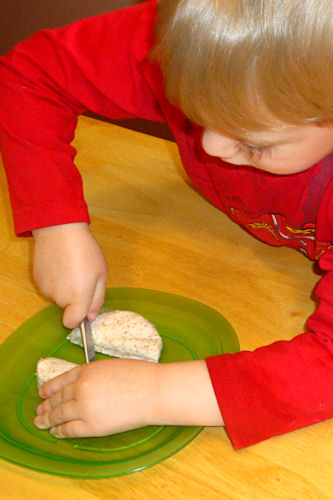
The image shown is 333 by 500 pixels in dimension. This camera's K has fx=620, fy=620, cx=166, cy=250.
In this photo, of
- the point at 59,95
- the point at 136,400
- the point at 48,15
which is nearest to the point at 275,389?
the point at 136,400

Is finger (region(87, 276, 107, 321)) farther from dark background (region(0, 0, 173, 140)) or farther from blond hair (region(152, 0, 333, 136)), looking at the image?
dark background (region(0, 0, 173, 140))

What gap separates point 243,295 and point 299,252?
128 millimetres

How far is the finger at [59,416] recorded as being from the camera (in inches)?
25.2

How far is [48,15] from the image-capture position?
1.39 meters

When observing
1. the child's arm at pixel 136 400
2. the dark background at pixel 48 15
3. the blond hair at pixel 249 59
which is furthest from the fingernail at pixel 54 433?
the dark background at pixel 48 15

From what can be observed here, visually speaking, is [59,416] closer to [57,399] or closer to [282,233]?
[57,399]

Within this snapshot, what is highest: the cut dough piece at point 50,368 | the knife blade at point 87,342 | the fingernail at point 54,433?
the knife blade at point 87,342

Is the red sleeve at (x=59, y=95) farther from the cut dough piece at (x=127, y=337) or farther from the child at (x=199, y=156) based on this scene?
the cut dough piece at (x=127, y=337)

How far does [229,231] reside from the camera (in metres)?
0.90

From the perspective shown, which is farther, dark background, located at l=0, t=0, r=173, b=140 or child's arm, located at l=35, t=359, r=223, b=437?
dark background, located at l=0, t=0, r=173, b=140

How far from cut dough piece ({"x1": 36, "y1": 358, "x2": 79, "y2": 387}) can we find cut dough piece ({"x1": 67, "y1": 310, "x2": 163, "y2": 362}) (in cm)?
5

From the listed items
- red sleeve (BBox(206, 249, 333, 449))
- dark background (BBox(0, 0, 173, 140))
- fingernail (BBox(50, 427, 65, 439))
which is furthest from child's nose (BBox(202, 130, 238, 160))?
dark background (BBox(0, 0, 173, 140))

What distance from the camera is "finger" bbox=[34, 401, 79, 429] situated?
2.10 feet

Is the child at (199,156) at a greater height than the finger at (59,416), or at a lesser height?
greater
